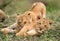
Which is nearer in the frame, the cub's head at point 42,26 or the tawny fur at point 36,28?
the tawny fur at point 36,28

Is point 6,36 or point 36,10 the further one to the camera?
point 36,10

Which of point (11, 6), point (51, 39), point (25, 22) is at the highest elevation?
point (11, 6)

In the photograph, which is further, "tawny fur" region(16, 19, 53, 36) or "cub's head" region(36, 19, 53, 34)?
"cub's head" region(36, 19, 53, 34)

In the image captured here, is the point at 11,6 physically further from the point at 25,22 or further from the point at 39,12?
the point at 25,22

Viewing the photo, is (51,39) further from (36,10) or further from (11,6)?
(11,6)

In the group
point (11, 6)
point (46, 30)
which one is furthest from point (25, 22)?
point (11, 6)

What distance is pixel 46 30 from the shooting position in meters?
10.2

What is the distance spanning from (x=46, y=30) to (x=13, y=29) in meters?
1.14

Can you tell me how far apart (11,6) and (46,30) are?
730 centimetres

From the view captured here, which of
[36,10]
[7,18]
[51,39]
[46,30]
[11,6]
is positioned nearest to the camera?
[51,39]

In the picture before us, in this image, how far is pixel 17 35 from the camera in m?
9.54

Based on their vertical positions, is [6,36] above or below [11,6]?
below

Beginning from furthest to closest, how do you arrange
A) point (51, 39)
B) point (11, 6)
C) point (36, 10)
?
point (11, 6) < point (36, 10) < point (51, 39)

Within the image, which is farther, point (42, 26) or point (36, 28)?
point (42, 26)
